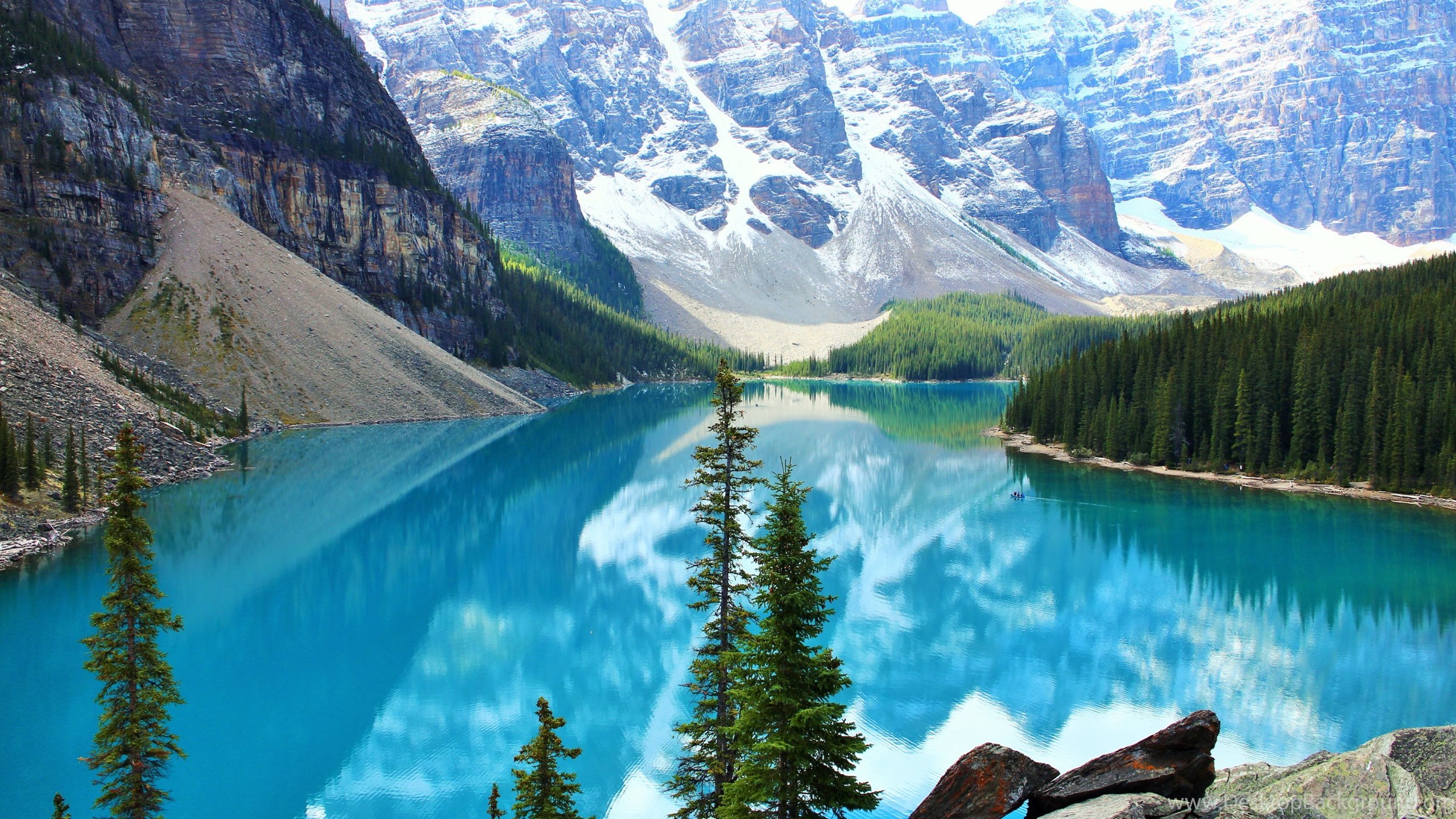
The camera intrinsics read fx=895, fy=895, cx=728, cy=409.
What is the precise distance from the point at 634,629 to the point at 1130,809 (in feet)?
71.1

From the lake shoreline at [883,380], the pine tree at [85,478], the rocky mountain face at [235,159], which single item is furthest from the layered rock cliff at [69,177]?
the lake shoreline at [883,380]

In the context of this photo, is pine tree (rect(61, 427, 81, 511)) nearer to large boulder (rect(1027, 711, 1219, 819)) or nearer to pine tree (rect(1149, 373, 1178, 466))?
large boulder (rect(1027, 711, 1219, 819))

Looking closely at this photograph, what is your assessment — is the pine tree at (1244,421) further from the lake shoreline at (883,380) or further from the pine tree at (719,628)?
the lake shoreline at (883,380)

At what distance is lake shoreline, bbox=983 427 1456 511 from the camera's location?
50906mm

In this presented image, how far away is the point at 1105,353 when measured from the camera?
79.9 metres

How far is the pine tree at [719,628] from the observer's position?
14.7 meters

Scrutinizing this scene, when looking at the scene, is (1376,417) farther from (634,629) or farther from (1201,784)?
(1201,784)

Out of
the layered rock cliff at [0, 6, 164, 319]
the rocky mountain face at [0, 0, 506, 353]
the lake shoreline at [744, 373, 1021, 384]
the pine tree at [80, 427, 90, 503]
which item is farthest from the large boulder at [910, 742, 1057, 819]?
the lake shoreline at [744, 373, 1021, 384]

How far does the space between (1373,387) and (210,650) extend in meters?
61.5

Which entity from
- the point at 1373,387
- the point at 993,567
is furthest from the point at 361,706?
the point at 1373,387

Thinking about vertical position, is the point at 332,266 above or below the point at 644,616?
above

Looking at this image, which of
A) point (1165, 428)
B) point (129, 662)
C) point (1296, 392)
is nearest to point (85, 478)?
point (129, 662)

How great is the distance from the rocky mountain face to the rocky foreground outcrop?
77217mm

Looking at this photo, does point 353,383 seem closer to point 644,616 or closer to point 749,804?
point 644,616
